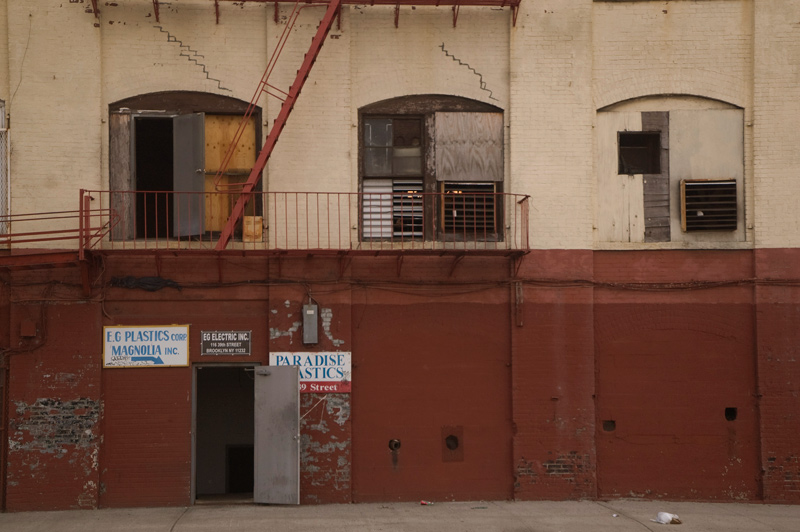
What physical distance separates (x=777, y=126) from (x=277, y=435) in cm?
836

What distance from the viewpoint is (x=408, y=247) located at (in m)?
12.0

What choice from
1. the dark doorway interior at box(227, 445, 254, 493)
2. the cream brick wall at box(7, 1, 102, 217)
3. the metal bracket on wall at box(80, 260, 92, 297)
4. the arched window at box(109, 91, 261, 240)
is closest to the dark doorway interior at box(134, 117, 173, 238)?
the arched window at box(109, 91, 261, 240)

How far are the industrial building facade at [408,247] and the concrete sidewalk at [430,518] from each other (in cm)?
30

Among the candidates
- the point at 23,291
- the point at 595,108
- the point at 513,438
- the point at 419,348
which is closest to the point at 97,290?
the point at 23,291

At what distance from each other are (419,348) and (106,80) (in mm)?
5827

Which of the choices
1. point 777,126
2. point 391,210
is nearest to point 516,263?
point 391,210

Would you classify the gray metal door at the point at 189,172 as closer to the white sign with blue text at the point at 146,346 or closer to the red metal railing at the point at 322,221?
the red metal railing at the point at 322,221

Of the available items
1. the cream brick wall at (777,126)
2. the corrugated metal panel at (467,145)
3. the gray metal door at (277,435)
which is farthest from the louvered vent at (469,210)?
the cream brick wall at (777,126)

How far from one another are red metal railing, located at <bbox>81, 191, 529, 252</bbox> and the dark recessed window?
5.83 feet

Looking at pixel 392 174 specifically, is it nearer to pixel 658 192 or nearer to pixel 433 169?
pixel 433 169

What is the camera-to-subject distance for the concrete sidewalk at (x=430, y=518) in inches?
409

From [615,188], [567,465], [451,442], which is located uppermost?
[615,188]

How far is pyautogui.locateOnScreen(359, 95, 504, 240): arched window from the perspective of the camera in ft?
40.0

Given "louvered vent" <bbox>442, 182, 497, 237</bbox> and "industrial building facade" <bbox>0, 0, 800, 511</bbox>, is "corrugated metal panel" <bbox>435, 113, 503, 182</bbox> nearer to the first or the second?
"industrial building facade" <bbox>0, 0, 800, 511</bbox>
